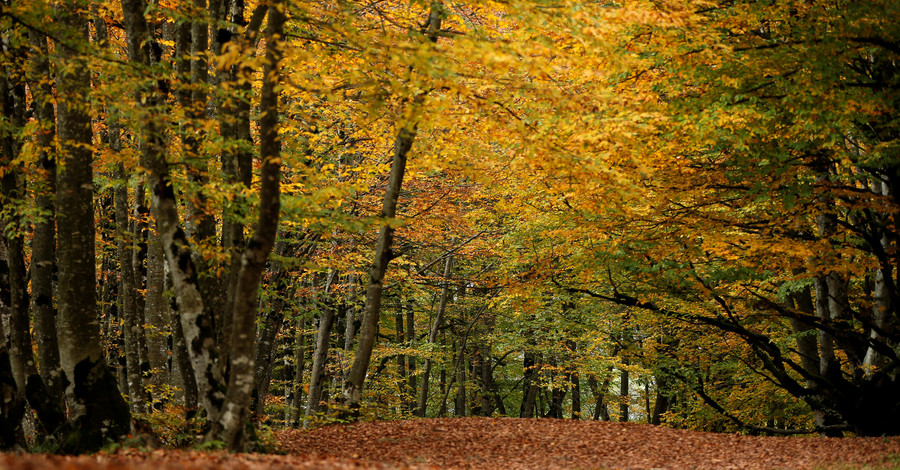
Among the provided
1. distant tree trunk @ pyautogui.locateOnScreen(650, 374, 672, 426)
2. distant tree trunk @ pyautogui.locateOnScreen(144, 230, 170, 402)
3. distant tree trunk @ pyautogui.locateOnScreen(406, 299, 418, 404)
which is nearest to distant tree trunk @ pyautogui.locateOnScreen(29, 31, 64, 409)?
distant tree trunk @ pyautogui.locateOnScreen(144, 230, 170, 402)

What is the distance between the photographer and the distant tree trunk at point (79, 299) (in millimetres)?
7984

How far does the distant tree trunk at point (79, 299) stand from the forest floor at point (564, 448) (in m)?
2.44

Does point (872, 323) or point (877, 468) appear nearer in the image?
point (877, 468)

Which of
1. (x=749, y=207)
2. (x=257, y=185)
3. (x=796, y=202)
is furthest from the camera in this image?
(x=749, y=207)

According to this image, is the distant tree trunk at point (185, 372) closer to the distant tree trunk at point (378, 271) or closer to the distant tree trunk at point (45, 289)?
the distant tree trunk at point (45, 289)

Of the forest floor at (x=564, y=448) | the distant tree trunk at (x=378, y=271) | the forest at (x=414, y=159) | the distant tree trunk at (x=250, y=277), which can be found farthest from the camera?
the distant tree trunk at (x=378, y=271)

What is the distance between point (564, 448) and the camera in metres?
11.5

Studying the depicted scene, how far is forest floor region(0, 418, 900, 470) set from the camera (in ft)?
31.9

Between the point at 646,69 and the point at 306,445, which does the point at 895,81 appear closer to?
the point at 646,69

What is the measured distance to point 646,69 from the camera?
982 cm

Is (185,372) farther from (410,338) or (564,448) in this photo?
(410,338)

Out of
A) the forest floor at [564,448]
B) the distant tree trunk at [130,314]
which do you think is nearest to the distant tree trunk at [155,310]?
the distant tree trunk at [130,314]

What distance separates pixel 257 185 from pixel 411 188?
299 inches

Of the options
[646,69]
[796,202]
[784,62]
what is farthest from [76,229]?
[796,202]
